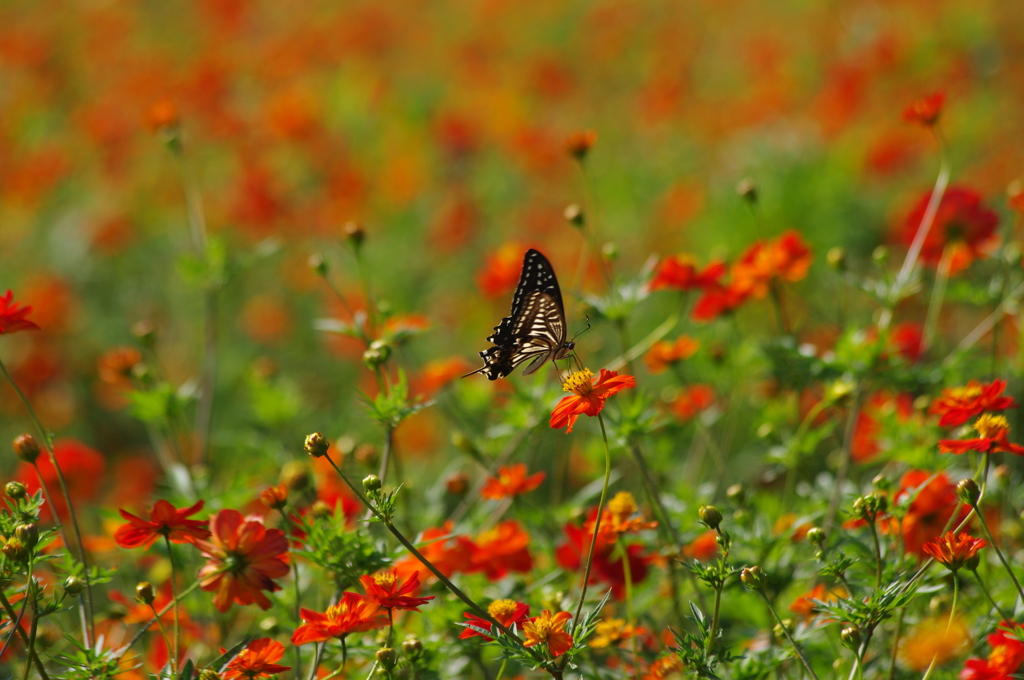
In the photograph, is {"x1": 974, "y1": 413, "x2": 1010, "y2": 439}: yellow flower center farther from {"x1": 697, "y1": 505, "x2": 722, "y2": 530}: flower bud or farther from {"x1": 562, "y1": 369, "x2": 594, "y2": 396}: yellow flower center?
{"x1": 562, "y1": 369, "x2": 594, "y2": 396}: yellow flower center

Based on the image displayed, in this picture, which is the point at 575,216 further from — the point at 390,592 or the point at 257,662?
the point at 257,662

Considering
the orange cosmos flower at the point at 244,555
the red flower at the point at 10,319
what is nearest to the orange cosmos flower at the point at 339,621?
the orange cosmos flower at the point at 244,555

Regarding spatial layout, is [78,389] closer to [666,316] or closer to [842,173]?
[666,316]

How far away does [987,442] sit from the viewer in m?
1.16

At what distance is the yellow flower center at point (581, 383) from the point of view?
1.21m

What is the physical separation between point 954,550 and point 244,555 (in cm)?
96

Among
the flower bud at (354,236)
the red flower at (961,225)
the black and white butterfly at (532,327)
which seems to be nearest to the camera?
the black and white butterfly at (532,327)

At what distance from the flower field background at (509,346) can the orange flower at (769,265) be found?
0.01 meters

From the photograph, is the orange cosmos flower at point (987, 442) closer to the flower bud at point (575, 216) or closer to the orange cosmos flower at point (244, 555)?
the flower bud at point (575, 216)

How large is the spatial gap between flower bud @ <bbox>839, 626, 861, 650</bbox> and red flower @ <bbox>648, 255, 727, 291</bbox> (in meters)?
0.76

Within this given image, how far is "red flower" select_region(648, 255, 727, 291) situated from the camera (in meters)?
1.71

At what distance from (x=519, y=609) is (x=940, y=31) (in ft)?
17.0

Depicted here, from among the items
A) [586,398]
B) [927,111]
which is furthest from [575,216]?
[927,111]

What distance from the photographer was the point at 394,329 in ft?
5.48
